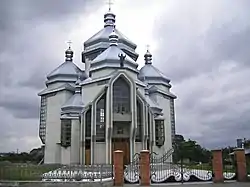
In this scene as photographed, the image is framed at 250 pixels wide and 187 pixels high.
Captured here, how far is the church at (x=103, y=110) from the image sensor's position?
33.5m

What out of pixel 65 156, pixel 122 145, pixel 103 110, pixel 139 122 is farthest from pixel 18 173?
pixel 139 122

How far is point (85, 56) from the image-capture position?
43062 millimetres

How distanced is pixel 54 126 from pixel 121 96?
8.77m

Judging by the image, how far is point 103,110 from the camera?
111 feet

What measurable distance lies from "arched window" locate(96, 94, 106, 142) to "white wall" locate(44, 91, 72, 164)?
19.7 feet

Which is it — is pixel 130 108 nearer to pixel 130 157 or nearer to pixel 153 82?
pixel 130 157

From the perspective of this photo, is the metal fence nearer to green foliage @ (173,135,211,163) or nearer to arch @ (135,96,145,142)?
green foliage @ (173,135,211,163)

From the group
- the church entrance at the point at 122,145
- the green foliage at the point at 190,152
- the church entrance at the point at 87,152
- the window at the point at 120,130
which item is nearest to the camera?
the green foliage at the point at 190,152

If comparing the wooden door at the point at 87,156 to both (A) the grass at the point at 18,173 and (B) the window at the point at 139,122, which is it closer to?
(B) the window at the point at 139,122

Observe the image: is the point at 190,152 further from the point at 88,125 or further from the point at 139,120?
the point at 88,125

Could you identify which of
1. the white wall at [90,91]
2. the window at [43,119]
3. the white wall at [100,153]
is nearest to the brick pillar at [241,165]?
the white wall at [100,153]

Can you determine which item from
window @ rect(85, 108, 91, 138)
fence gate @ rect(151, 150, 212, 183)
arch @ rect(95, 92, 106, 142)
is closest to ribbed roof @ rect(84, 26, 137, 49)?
arch @ rect(95, 92, 106, 142)

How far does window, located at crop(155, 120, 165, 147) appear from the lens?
3638 centimetres

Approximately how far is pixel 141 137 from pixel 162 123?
351cm
